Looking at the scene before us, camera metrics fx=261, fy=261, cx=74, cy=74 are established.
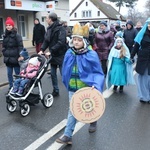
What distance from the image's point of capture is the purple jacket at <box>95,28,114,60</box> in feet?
27.1

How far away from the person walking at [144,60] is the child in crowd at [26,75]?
7.50 ft

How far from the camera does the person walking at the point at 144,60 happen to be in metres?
5.71

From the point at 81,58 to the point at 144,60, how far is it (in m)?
2.64

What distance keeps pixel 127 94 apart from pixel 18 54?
116 inches

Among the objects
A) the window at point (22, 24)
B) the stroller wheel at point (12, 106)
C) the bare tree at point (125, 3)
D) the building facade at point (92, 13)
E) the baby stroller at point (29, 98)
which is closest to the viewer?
the baby stroller at point (29, 98)

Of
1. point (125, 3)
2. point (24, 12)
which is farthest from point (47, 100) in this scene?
point (125, 3)

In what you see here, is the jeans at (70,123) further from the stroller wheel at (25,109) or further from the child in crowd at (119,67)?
the child in crowd at (119,67)

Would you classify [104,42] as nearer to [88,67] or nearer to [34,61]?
[34,61]

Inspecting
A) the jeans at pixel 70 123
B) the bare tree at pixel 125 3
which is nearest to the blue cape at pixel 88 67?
the jeans at pixel 70 123

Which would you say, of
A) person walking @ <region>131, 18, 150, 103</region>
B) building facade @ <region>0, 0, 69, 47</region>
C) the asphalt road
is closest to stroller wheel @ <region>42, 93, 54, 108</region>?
the asphalt road

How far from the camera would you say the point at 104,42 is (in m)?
8.27

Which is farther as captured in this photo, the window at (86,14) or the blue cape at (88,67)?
the window at (86,14)

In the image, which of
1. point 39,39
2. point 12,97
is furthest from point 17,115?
point 39,39

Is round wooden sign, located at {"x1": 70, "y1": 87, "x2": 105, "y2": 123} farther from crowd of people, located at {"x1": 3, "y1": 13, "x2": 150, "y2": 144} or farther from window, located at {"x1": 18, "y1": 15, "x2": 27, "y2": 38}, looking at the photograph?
window, located at {"x1": 18, "y1": 15, "x2": 27, "y2": 38}
